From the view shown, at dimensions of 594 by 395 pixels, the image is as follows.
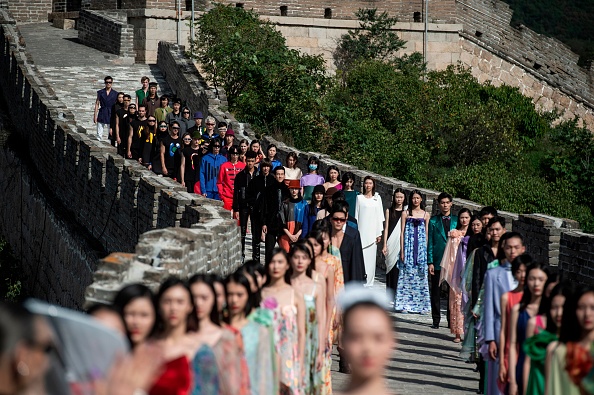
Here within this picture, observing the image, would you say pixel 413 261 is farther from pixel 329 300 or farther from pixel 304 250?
pixel 304 250

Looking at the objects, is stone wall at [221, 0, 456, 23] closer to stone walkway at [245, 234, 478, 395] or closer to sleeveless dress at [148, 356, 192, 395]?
stone walkway at [245, 234, 478, 395]

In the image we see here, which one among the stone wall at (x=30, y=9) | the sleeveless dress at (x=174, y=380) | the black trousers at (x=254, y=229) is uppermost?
the stone wall at (x=30, y=9)

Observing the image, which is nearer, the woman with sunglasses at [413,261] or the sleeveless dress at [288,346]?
the sleeveless dress at [288,346]

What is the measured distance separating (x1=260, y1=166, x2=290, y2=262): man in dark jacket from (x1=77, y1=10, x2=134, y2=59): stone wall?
19613 mm

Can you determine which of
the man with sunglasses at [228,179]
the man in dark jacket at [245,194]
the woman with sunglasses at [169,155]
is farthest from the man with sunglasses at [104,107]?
the man in dark jacket at [245,194]

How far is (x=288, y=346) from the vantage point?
28.8 feet

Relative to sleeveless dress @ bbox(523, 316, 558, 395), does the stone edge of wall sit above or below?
below

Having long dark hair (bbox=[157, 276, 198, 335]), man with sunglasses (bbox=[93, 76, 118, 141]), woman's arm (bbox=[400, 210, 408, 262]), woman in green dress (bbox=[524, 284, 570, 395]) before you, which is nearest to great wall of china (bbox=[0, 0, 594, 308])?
man with sunglasses (bbox=[93, 76, 118, 141])

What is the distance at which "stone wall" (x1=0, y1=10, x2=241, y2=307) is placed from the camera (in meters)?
10.2

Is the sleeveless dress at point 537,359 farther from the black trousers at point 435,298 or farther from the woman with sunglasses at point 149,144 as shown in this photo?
the woman with sunglasses at point 149,144

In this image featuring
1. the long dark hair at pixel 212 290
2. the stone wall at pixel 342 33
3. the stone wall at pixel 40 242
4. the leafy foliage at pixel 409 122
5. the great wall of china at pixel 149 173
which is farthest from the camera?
the stone wall at pixel 342 33

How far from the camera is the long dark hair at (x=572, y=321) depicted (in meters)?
7.36

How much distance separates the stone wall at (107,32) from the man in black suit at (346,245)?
2243cm

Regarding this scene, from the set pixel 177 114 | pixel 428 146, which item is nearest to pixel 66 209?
pixel 177 114
